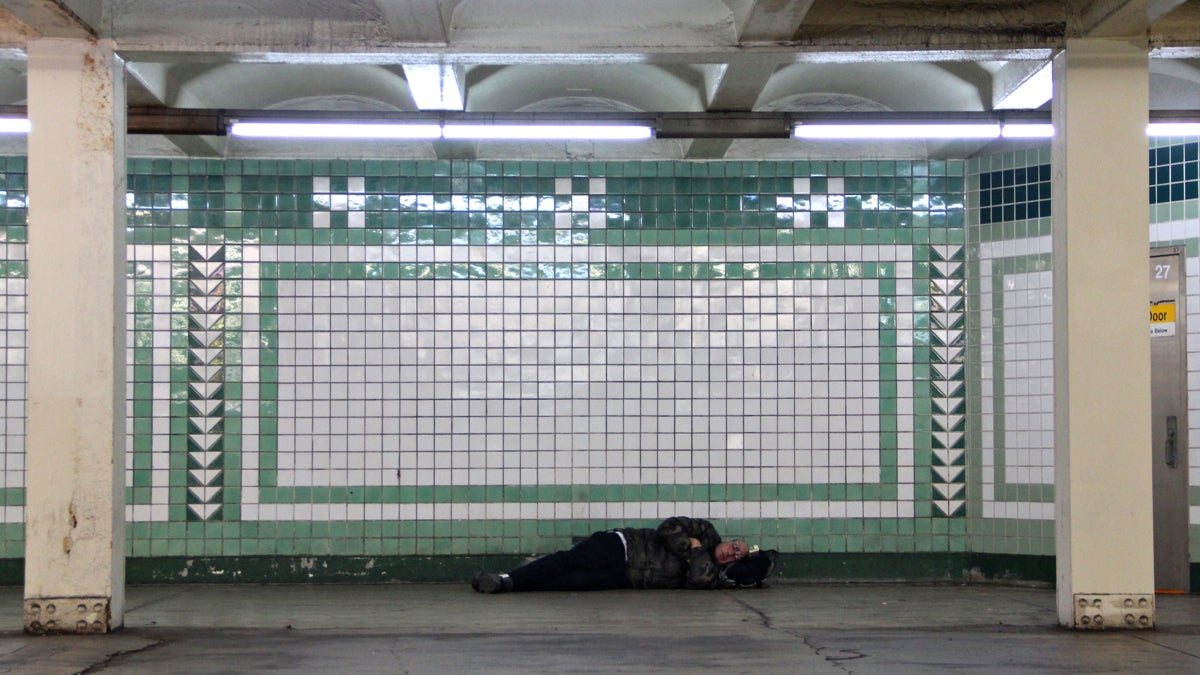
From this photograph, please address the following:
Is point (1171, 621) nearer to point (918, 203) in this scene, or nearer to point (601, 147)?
point (918, 203)

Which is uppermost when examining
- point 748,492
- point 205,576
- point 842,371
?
point 842,371

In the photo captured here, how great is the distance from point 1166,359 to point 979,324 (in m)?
1.39

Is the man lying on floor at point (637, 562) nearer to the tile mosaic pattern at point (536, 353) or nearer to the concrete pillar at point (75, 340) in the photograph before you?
the tile mosaic pattern at point (536, 353)

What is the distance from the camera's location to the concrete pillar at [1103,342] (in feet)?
22.6

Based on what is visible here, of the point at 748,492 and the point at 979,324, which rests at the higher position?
the point at 979,324

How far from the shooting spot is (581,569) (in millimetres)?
9148

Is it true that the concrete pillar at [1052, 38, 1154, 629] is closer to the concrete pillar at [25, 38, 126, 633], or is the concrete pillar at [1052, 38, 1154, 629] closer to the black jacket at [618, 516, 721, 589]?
the black jacket at [618, 516, 721, 589]

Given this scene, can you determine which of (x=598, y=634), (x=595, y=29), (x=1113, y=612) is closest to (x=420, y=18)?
(x=595, y=29)

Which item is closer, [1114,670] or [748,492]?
[1114,670]

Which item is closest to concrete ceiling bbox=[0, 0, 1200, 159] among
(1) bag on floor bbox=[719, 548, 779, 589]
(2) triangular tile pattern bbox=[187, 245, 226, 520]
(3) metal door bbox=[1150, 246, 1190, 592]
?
(3) metal door bbox=[1150, 246, 1190, 592]

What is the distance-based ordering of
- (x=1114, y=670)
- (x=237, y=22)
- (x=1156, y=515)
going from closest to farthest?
1. (x=1114, y=670)
2. (x=237, y=22)
3. (x=1156, y=515)

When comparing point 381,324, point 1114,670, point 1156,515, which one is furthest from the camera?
point 381,324

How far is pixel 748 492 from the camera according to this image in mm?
9875

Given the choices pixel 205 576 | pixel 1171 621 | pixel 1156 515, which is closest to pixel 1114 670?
pixel 1171 621
